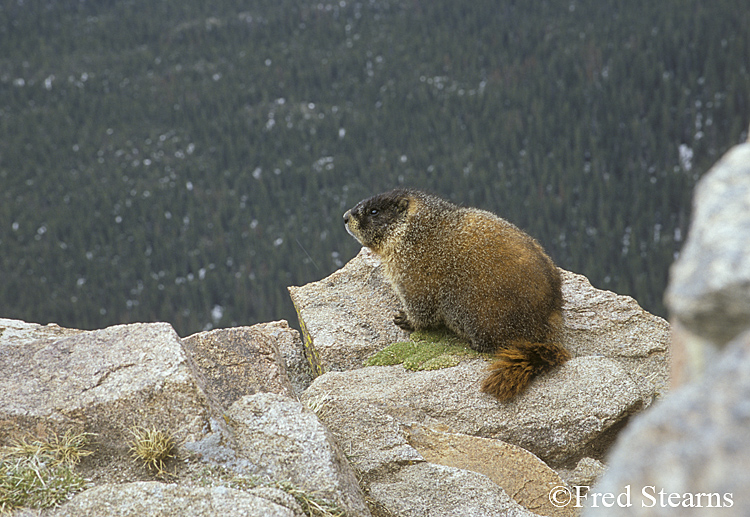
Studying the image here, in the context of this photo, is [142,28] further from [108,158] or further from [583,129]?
[583,129]

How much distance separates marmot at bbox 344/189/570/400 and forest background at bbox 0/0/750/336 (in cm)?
8007

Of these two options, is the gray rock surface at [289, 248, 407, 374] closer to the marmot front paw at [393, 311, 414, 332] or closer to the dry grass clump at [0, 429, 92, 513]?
the marmot front paw at [393, 311, 414, 332]

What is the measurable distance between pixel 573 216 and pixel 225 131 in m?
75.9

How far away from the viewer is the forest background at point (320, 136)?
108000mm

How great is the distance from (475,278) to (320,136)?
429 ft

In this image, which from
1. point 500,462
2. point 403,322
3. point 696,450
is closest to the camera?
point 696,450

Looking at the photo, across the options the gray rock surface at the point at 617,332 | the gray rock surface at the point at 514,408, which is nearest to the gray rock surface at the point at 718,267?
the gray rock surface at the point at 514,408

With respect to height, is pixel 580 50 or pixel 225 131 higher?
pixel 580 50

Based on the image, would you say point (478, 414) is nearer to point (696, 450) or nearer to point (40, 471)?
point (40, 471)

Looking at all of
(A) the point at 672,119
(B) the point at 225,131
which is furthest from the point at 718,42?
(B) the point at 225,131

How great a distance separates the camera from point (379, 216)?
9594mm

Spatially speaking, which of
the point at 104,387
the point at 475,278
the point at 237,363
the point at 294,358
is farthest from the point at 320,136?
the point at 104,387

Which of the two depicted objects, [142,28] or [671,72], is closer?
[671,72]

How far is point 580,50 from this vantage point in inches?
5118
